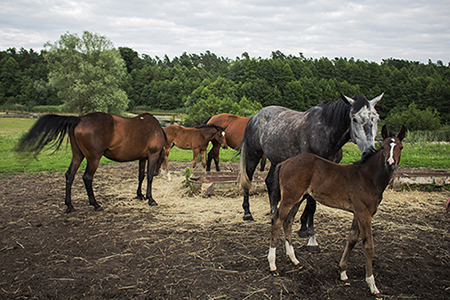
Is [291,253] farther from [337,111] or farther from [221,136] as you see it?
[221,136]

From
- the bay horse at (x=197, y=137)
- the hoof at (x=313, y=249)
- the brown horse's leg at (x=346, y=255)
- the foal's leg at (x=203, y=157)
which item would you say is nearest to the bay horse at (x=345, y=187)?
the brown horse's leg at (x=346, y=255)

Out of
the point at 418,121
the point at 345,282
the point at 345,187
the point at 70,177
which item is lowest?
the point at 418,121

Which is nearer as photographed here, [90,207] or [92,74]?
[90,207]

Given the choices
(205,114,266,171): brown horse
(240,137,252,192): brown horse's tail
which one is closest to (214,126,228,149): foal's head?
(205,114,266,171): brown horse

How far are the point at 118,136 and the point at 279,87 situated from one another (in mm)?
51275

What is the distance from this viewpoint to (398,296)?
10.9ft

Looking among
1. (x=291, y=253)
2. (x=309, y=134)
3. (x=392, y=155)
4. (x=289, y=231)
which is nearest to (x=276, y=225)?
(x=289, y=231)

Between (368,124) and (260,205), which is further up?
(368,124)

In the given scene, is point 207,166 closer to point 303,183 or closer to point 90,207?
point 90,207

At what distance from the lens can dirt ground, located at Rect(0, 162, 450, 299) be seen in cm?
344

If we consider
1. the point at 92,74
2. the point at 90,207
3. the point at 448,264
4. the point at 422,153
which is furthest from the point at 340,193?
the point at 92,74

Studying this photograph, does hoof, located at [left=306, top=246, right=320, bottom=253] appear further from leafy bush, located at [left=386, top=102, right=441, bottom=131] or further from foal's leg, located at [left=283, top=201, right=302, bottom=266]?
leafy bush, located at [left=386, top=102, right=441, bottom=131]

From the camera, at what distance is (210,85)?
46438mm

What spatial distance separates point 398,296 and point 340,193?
1192 mm
